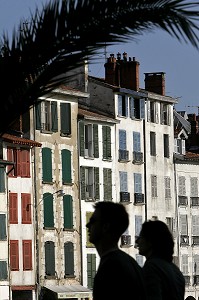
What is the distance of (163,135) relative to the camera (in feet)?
336

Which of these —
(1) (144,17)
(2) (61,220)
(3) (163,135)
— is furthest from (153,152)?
(1) (144,17)

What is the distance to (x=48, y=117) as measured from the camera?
89.1 metres

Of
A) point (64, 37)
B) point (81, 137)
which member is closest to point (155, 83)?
point (81, 137)

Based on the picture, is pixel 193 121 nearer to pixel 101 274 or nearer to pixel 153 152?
pixel 153 152

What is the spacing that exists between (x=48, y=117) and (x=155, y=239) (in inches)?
3067

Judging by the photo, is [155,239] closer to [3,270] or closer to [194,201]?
[3,270]

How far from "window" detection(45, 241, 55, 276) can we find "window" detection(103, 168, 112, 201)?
809 centimetres

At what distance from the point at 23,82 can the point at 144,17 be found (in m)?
1.10

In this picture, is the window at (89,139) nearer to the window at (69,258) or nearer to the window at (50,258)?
the window at (69,258)

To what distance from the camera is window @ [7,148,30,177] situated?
271 ft

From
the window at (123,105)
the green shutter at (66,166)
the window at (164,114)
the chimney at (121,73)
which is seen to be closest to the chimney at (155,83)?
the window at (164,114)

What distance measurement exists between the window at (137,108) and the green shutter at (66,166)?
34.7 ft

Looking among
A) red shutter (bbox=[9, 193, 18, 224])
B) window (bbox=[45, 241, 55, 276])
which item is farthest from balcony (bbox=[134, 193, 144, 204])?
red shutter (bbox=[9, 193, 18, 224])

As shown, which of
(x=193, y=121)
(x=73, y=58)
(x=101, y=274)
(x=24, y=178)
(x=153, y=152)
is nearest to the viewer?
(x=101, y=274)
